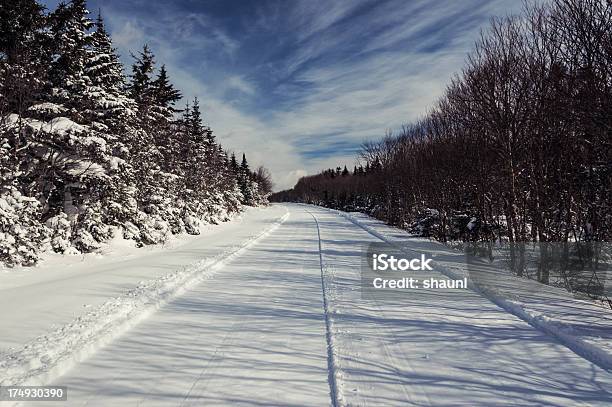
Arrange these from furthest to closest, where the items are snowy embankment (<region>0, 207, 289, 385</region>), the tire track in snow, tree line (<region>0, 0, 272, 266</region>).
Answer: tree line (<region>0, 0, 272, 266</region>) < snowy embankment (<region>0, 207, 289, 385</region>) < the tire track in snow

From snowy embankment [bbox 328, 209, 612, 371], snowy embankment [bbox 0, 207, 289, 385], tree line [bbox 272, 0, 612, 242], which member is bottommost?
snowy embankment [bbox 0, 207, 289, 385]

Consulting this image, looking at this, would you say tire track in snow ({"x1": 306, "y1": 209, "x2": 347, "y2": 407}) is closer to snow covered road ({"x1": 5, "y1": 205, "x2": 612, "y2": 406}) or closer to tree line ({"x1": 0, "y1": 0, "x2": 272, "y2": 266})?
snow covered road ({"x1": 5, "y1": 205, "x2": 612, "y2": 406})

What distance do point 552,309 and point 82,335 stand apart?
295 inches

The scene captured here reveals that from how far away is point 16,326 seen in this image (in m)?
5.30

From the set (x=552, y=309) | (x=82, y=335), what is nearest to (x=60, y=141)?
(x=82, y=335)

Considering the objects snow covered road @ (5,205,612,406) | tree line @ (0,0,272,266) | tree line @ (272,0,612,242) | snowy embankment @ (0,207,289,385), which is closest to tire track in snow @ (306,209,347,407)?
snow covered road @ (5,205,612,406)

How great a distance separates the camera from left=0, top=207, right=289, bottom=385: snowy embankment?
3.91 meters

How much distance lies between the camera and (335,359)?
166 inches

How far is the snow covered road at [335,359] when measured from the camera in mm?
3479

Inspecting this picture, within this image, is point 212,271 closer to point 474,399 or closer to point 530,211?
point 474,399

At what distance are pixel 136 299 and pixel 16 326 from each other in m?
1.84

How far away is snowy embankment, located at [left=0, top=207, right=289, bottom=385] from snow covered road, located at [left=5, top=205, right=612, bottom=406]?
7.1 inches

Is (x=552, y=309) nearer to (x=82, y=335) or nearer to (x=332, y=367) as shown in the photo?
(x=332, y=367)

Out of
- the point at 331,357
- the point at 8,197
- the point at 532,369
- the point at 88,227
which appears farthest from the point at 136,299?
the point at 88,227
